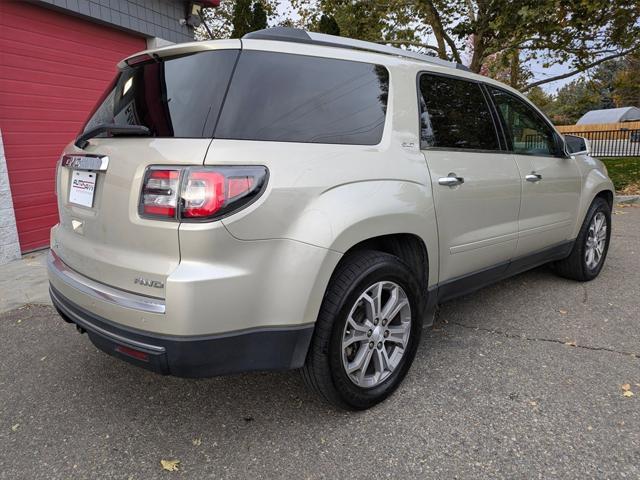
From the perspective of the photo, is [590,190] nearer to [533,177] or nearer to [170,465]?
[533,177]

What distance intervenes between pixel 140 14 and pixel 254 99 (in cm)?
611

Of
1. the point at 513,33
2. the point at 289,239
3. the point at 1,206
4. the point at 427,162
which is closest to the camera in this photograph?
the point at 289,239

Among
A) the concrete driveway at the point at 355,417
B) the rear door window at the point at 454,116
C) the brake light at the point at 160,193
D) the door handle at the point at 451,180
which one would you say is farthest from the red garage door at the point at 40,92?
the door handle at the point at 451,180

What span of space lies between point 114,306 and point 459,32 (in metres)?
10.3

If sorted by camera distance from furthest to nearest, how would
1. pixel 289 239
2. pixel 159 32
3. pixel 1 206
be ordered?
1. pixel 159 32
2. pixel 1 206
3. pixel 289 239

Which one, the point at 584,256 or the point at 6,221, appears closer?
the point at 584,256

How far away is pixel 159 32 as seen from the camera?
7426 millimetres

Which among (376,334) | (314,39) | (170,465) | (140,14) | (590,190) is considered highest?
(140,14)

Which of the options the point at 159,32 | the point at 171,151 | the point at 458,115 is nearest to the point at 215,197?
the point at 171,151

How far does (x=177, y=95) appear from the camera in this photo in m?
2.10

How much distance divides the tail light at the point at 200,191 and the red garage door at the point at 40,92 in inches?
188

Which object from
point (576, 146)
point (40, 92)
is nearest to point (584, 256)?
point (576, 146)

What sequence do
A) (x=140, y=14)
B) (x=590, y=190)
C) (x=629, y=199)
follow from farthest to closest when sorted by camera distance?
(x=629, y=199) < (x=140, y=14) < (x=590, y=190)

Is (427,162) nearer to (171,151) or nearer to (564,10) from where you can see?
(171,151)
